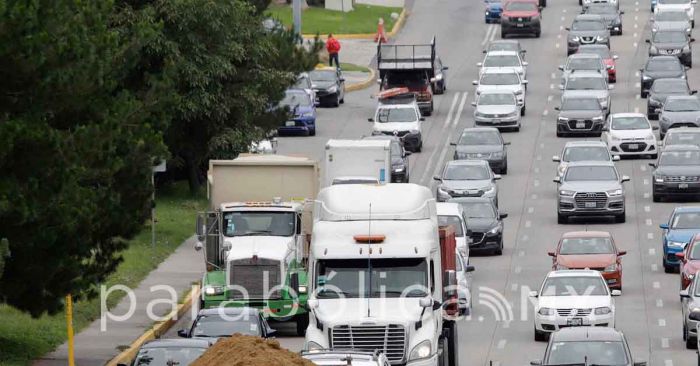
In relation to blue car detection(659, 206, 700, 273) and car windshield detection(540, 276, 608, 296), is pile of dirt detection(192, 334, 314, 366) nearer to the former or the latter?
car windshield detection(540, 276, 608, 296)

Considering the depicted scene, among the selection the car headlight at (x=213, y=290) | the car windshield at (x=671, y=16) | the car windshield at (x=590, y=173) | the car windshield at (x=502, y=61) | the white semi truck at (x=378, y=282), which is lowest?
the car windshield at (x=590, y=173)

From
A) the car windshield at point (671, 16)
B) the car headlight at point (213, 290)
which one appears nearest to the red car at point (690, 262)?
the car headlight at point (213, 290)

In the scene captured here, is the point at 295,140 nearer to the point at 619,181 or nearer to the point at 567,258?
the point at 619,181

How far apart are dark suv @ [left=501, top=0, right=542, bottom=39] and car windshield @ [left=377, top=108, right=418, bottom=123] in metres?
23.9

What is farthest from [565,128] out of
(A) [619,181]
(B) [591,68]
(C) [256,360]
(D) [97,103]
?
(C) [256,360]

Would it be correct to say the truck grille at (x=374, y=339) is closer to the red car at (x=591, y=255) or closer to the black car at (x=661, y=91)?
the red car at (x=591, y=255)

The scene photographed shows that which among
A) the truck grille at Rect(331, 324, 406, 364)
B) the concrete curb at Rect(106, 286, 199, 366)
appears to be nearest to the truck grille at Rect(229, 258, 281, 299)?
the concrete curb at Rect(106, 286, 199, 366)

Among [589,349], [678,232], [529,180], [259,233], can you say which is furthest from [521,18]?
[589,349]

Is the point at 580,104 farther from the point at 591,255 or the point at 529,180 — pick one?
the point at 591,255

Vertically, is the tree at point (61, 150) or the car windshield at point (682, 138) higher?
the tree at point (61, 150)

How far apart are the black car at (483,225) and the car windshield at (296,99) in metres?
17.5

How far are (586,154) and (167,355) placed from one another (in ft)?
102

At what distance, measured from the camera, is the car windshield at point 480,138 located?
60.4 meters

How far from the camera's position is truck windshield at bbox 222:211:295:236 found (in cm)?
3944
